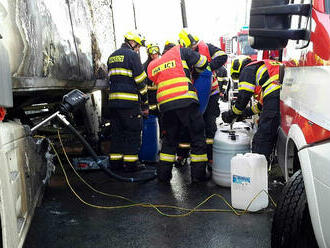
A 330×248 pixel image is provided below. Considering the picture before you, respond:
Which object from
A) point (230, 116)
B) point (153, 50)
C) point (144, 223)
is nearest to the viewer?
point (144, 223)

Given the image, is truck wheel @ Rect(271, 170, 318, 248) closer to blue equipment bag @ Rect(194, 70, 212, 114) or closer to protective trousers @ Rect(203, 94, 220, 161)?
blue equipment bag @ Rect(194, 70, 212, 114)

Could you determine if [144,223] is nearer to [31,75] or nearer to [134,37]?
[31,75]

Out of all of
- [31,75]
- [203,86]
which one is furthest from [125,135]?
[31,75]

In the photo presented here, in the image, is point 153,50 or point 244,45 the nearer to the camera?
point 153,50

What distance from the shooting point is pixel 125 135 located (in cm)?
516

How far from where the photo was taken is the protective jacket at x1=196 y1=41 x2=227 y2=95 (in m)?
5.23

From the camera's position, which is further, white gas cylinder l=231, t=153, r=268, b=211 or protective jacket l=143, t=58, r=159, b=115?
protective jacket l=143, t=58, r=159, b=115

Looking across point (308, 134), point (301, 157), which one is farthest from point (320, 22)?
point (301, 157)

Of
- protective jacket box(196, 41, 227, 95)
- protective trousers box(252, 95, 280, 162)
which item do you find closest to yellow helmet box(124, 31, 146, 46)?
protective jacket box(196, 41, 227, 95)

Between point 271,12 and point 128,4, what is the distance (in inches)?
245

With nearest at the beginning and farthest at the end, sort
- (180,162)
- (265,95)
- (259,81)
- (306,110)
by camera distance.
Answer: (306,110) → (265,95) → (259,81) → (180,162)

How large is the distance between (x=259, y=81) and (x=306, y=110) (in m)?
2.00

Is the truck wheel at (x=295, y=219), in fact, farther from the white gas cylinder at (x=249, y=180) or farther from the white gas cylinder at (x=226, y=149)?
the white gas cylinder at (x=226, y=149)

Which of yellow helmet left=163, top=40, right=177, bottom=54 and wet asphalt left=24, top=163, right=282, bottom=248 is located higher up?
yellow helmet left=163, top=40, right=177, bottom=54
